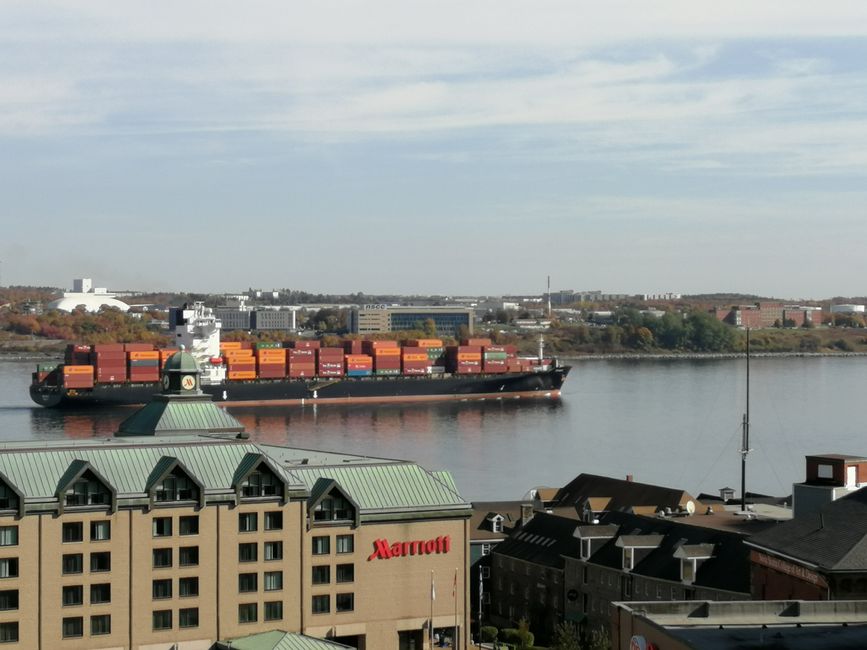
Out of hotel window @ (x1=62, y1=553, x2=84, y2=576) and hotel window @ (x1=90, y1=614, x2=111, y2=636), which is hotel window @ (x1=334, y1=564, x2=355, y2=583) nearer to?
hotel window @ (x1=90, y1=614, x2=111, y2=636)

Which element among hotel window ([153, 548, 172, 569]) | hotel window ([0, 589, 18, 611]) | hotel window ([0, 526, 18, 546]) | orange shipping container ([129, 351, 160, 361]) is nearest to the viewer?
hotel window ([0, 589, 18, 611])

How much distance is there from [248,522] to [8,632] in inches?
168

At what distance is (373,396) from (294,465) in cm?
7975

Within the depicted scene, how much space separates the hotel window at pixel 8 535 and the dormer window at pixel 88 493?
0.92 meters

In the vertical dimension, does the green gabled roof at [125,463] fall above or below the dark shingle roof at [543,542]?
above

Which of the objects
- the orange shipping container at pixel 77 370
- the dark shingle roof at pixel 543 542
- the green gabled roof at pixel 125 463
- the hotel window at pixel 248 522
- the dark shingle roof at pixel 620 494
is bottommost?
the dark shingle roof at pixel 543 542

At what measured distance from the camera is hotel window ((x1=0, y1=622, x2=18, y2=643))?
2450cm

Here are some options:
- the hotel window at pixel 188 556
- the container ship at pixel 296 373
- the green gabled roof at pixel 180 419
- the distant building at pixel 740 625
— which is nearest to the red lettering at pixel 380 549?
the hotel window at pixel 188 556

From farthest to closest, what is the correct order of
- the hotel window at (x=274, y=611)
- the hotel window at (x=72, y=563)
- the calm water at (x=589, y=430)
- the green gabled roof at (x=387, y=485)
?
the calm water at (x=589, y=430), the green gabled roof at (x=387, y=485), the hotel window at (x=274, y=611), the hotel window at (x=72, y=563)

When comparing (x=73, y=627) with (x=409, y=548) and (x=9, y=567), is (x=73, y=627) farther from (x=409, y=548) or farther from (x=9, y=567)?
(x=409, y=548)

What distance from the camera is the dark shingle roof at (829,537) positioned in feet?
73.4

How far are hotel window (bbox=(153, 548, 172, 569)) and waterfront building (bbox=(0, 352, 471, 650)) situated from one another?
0.02 meters

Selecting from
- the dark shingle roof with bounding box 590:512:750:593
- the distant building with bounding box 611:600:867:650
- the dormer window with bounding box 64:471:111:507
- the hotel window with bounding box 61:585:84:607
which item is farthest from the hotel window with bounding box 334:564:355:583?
the distant building with bounding box 611:600:867:650

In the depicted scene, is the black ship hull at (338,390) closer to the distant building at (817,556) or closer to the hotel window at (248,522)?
the hotel window at (248,522)
